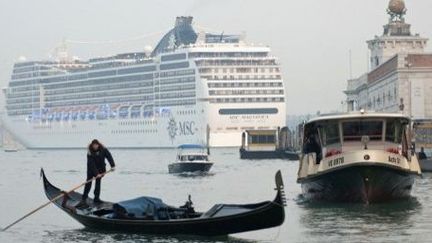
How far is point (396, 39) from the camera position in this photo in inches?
4464

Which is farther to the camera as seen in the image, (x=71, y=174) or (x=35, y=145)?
(x=35, y=145)

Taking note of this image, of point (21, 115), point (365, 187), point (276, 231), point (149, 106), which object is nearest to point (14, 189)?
point (365, 187)

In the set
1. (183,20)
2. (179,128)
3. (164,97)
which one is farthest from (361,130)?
(183,20)

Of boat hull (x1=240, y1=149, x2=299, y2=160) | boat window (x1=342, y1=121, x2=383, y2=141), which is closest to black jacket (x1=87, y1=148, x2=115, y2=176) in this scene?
boat window (x1=342, y1=121, x2=383, y2=141)

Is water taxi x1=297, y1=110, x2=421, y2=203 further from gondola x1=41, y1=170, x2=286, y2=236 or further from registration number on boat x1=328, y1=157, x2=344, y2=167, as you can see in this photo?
gondola x1=41, y1=170, x2=286, y2=236

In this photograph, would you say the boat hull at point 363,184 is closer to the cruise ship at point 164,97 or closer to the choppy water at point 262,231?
the choppy water at point 262,231

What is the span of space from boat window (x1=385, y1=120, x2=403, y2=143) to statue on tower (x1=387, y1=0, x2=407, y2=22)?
77.5 m

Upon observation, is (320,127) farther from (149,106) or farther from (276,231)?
(149,106)

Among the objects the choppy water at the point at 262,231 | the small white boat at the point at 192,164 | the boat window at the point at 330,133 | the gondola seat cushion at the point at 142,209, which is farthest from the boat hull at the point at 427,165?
the gondola seat cushion at the point at 142,209

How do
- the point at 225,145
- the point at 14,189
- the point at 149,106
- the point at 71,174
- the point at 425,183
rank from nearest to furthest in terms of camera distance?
1. the point at 425,183
2. the point at 14,189
3. the point at 71,174
4. the point at 225,145
5. the point at 149,106

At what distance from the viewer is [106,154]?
2741 cm

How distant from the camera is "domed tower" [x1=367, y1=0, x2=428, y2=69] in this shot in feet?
368

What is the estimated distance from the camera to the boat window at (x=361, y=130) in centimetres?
3347

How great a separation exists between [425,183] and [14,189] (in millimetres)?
16516
